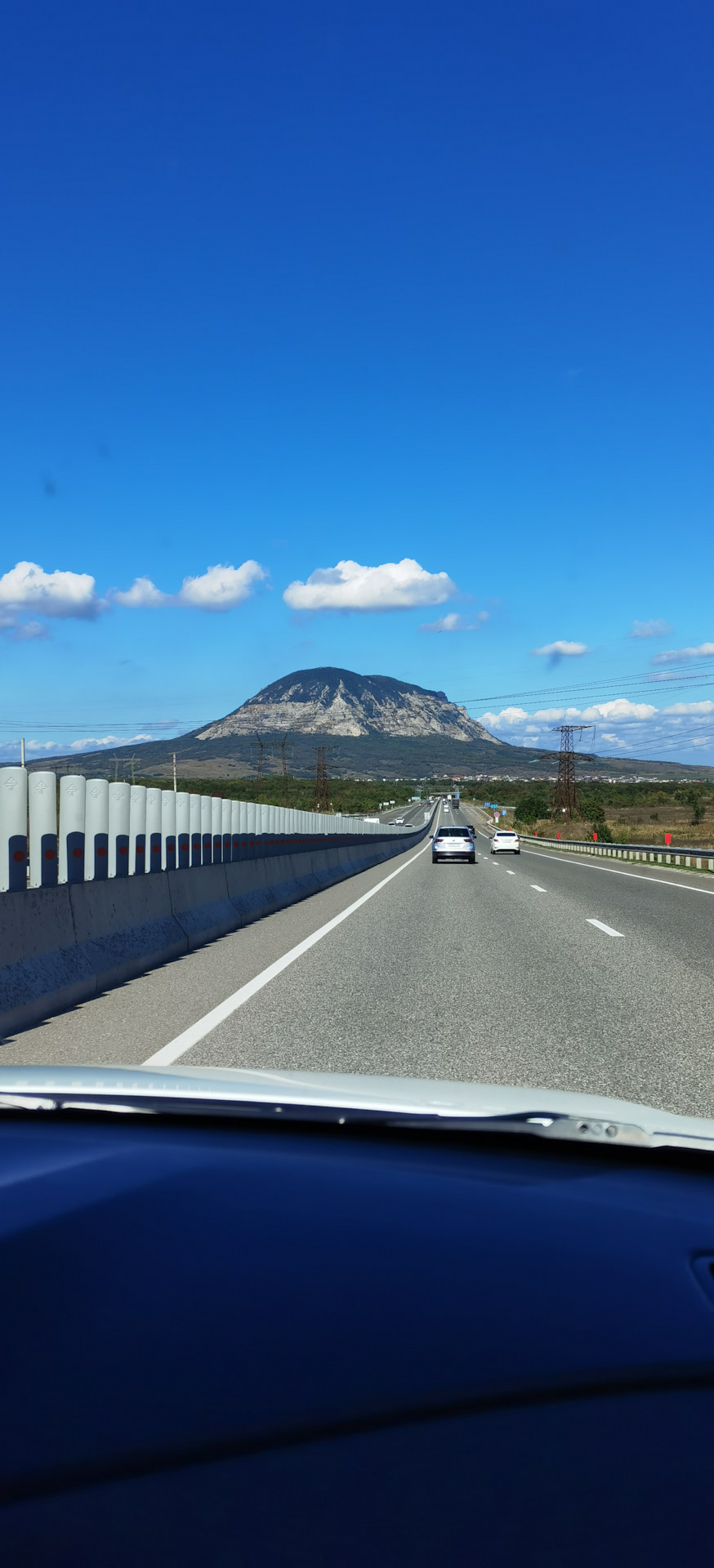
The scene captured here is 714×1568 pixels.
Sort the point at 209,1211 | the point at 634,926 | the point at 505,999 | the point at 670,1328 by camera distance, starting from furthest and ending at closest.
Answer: the point at 634,926
the point at 505,999
the point at 209,1211
the point at 670,1328

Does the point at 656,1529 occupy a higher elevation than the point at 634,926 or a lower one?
higher

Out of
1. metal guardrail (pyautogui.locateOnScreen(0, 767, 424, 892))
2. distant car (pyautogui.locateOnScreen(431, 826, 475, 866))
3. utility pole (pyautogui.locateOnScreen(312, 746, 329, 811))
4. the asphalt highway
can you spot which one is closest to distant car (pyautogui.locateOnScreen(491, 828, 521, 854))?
distant car (pyautogui.locateOnScreen(431, 826, 475, 866))

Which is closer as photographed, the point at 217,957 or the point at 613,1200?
the point at 613,1200

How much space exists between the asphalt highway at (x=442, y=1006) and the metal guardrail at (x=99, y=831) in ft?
3.45

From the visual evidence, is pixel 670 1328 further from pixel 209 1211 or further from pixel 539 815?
pixel 539 815

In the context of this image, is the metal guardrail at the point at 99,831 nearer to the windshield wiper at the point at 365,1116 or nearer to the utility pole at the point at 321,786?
the windshield wiper at the point at 365,1116

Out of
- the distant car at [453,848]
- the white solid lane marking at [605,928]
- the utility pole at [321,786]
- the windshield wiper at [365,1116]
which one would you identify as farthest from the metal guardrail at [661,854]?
the utility pole at [321,786]

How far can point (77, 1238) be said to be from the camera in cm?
219

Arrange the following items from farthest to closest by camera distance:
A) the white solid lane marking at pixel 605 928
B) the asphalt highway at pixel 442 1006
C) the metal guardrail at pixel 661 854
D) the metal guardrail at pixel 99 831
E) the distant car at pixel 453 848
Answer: the distant car at pixel 453 848 < the metal guardrail at pixel 661 854 < the white solid lane marking at pixel 605 928 < the metal guardrail at pixel 99 831 < the asphalt highway at pixel 442 1006

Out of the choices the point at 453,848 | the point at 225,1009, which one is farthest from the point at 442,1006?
the point at 453,848

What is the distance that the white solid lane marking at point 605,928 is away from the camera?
14.3 metres

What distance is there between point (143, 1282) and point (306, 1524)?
697mm

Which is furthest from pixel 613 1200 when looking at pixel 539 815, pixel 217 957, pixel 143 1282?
pixel 539 815

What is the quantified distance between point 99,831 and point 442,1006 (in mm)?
3584
